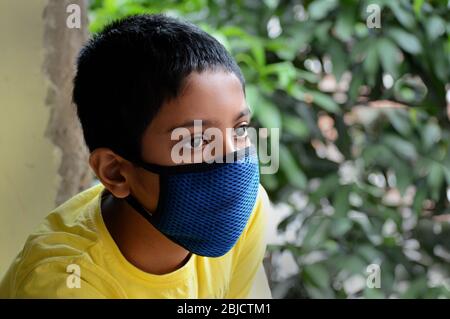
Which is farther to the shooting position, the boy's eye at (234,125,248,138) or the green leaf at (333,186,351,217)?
the green leaf at (333,186,351,217)

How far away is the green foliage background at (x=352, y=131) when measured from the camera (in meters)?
1.40

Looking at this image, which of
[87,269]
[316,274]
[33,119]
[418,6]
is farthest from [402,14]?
[87,269]

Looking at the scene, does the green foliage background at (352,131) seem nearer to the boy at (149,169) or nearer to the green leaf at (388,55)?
the green leaf at (388,55)

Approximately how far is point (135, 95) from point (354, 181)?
0.83 metres

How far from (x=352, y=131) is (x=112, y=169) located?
2.74 feet

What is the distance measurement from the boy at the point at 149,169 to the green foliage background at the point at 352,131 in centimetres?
63

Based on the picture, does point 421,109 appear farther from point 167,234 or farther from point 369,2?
point 167,234

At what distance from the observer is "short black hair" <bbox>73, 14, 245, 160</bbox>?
2.29 feet

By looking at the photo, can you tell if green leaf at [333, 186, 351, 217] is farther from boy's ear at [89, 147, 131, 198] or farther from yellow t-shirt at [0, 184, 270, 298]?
boy's ear at [89, 147, 131, 198]

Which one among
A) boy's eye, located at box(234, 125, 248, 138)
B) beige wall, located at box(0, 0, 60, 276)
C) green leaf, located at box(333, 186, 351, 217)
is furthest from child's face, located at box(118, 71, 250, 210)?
Answer: green leaf, located at box(333, 186, 351, 217)

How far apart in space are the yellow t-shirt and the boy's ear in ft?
0.14

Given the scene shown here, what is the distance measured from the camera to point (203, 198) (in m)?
0.72

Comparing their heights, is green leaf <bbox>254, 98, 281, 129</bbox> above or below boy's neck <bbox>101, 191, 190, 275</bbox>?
above

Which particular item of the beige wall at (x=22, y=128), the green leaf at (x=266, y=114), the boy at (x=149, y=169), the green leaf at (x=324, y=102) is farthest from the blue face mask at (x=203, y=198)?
the green leaf at (x=324, y=102)
